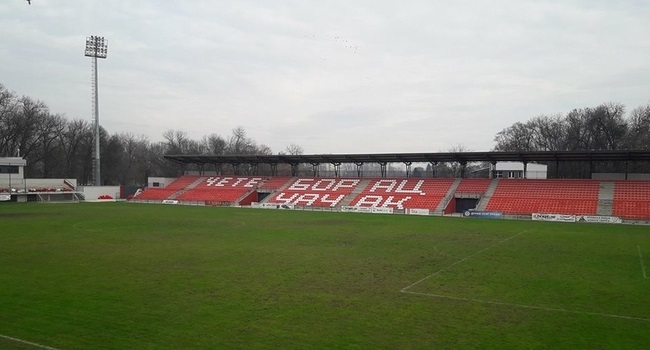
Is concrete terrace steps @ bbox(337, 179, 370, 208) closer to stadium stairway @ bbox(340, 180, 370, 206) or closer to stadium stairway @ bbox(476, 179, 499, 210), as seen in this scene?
stadium stairway @ bbox(340, 180, 370, 206)

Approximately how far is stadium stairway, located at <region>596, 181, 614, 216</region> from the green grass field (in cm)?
1606

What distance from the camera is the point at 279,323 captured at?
1107cm

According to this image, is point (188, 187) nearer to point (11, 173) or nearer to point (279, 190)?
point (279, 190)

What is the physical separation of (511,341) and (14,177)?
69.6 meters

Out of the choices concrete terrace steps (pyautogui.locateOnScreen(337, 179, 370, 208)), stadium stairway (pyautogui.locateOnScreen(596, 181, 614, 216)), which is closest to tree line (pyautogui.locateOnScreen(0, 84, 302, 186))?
concrete terrace steps (pyautogui.locateOnScreen(337, 179, 370, 208))

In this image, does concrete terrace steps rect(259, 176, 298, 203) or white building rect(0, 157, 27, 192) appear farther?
white building rect(0, 157, 27, 192)

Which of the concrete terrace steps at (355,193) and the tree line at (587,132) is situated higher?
the tree line at (587,132)

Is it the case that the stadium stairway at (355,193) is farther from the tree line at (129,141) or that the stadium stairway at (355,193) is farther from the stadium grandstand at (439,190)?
the tree line at (129,141)

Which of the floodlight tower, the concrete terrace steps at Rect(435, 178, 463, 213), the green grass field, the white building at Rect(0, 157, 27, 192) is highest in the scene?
the floodlight tower

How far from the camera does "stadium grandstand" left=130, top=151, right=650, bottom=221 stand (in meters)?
44.4

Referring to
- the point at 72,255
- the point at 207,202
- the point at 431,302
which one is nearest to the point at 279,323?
the point at 431,302

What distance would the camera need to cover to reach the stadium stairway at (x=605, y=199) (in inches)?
1660

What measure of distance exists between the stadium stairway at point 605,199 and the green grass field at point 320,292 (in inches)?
632

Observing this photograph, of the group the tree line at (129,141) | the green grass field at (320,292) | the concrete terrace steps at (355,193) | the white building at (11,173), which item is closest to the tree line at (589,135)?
the tree line at (129,141)
